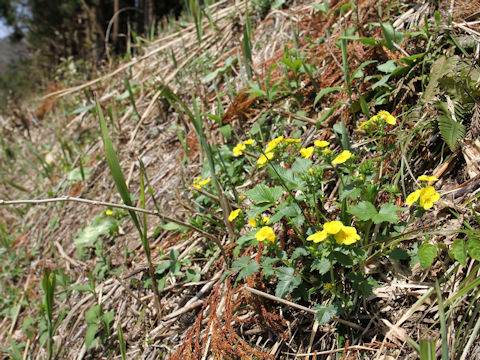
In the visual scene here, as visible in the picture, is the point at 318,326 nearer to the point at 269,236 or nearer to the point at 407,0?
the point at 269,236

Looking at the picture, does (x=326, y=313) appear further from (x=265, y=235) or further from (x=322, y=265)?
(x=265, y=235)

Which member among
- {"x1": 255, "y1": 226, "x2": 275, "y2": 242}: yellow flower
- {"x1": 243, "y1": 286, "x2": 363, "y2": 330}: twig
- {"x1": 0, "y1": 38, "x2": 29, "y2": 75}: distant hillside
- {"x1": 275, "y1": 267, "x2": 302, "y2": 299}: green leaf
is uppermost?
{"x1": 0, "y1": 38, "x2": 29, "y2": 75}: distant hillside

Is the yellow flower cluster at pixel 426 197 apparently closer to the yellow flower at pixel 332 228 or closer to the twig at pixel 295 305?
the yellow flower at pixel 332 228

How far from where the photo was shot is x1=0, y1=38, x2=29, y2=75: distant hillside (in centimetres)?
1007

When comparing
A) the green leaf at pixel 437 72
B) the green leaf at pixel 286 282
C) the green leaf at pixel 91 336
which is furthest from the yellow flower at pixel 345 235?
the green leaf at pixel 91 336

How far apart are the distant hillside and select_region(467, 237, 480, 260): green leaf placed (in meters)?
11.6

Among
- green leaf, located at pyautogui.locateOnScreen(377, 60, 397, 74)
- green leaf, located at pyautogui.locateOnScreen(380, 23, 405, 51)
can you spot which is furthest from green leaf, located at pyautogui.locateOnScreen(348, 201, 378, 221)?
green leaf, located at pyautogui.locateOnScreen(380, 23, 405, 51)

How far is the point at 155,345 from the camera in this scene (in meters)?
1.45

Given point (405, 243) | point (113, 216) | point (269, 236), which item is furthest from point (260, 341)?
point (113, 216)

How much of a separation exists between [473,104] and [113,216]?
200 centimetres

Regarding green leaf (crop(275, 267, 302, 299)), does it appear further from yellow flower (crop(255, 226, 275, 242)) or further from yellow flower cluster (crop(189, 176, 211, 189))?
yellow flower cluster (crop(189, 176, 211, 189))

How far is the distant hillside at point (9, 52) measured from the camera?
10.1 m

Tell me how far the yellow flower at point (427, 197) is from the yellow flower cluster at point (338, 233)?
0.21m

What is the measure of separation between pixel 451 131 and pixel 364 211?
17.8 inches
